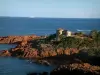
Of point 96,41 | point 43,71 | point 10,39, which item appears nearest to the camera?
point 43,71

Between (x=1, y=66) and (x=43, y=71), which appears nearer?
(x=43, y=71)

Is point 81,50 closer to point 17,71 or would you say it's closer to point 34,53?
point 34,53

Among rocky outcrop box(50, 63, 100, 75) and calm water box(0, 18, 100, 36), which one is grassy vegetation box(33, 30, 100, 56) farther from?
calm water box(0, 18, 100, 36)

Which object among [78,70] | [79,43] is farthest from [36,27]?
[78,70]

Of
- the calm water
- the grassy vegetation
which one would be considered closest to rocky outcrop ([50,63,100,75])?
the grassy vegetation

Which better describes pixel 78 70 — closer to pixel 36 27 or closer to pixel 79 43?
pixel 79 43

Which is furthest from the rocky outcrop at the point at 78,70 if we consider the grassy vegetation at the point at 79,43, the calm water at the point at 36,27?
the calm water at the point at 36,27

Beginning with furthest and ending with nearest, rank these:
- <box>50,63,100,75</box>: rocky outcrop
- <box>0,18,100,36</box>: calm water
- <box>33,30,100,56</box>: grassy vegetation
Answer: <box>0,18,100,36</box>: calm water, <box>33,30,100,56</box>: grassy vegetation, <box>50,63,100,75</box>: rocky outcrop

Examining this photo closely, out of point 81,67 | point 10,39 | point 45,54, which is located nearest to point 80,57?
point 45,54

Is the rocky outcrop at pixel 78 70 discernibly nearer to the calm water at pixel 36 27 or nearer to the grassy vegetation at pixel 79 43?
the grassy vegetation at pixel 79 43

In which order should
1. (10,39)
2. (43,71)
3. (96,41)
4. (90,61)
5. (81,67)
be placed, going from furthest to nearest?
(10,39) < (96,41) < (90,61) < (43,71) < (81,67)

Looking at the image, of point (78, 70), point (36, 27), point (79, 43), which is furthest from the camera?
point (36, 27)
